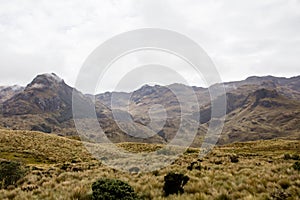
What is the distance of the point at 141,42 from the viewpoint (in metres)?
28.8

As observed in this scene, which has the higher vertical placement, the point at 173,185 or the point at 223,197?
the point at 173,185

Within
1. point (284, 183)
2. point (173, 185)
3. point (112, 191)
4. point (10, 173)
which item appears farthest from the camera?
point (10, 173)

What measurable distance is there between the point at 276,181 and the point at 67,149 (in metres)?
40.7

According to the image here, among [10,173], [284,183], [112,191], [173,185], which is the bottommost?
[284,183]

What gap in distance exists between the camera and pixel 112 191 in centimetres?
A: 1157

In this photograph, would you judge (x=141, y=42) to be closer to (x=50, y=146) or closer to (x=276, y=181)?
(x=276, y=181)

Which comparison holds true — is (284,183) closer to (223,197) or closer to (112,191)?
(223,197)

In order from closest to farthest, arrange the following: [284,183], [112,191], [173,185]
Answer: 1. [112,191]
2. [284,183]
3. [173,185]

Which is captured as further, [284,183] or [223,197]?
[284,183]

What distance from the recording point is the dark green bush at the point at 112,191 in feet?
36.9

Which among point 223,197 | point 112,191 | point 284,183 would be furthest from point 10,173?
point 284,183

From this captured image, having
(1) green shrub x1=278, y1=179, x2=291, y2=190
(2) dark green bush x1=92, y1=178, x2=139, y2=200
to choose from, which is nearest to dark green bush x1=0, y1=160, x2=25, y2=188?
(2) dark green bush x1=92, y1=178, x2=139, y2=200

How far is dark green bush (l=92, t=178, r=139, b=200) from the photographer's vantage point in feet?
36.9

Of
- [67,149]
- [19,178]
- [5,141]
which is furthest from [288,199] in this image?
[5,141]
